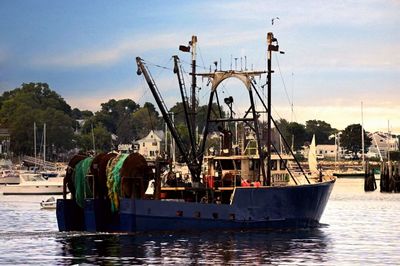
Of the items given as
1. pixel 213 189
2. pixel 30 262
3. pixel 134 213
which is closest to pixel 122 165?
pixel 134 213

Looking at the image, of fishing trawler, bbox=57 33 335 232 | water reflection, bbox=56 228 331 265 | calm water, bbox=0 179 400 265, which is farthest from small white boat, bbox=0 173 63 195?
water reflection, bbox=56 228 331 265

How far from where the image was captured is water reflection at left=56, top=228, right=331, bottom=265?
5124cm

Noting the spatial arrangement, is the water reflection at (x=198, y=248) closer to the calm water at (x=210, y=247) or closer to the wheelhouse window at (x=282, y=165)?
the calm water at (x=210, y=247)

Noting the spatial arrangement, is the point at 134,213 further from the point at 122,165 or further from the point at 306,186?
the point at 306,186

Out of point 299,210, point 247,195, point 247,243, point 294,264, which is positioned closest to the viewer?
point 294,264

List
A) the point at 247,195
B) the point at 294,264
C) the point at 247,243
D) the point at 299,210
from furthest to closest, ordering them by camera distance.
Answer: the point at 299,210 < the point at 247,195 < the point at 247,243 < the point at 294,264

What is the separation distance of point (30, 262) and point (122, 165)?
39.4ft

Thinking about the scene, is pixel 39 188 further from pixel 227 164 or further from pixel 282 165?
pixel 227 164

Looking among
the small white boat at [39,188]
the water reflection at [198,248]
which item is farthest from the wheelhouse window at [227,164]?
the small white boat at [39,188]

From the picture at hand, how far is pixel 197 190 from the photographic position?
214 feet

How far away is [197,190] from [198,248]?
31.1 ft

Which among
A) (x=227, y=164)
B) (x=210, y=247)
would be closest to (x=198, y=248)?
(x=210, y=247)

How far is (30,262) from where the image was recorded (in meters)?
50.2

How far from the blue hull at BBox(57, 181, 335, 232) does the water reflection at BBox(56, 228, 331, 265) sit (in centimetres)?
54
